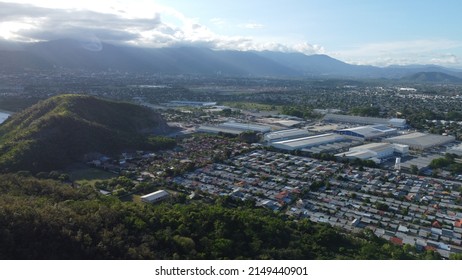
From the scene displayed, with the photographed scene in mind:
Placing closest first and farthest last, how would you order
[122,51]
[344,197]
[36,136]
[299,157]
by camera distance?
[344,197] → [36,136] → [299,157] → [122,51]

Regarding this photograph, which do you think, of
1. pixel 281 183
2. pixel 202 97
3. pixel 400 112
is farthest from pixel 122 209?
pixel 202 97

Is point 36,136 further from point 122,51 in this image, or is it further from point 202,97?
point 122,51

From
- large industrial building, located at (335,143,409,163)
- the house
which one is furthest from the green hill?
large industrial building, located at (335,143,409,163)

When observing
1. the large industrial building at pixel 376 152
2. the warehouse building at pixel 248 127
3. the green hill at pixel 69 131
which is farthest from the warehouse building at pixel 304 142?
the green hill at pixel 69 131

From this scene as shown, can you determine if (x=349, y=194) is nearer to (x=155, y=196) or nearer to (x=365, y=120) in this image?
(x=155, y=196)

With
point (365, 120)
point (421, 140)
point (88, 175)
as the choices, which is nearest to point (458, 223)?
point (421, 140)

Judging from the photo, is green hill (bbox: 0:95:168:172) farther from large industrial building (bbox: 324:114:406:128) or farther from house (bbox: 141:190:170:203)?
large industrial building (bbox: 324:114:406:128)
